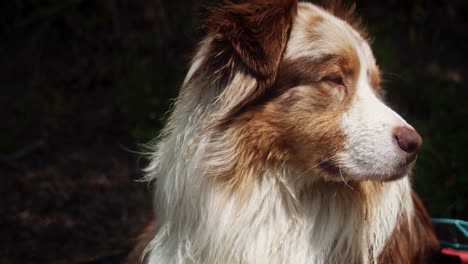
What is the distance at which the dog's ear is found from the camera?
288 cm

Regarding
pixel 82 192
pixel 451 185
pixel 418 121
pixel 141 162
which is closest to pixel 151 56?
pixel 141 162

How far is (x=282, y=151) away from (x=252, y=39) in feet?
1.88

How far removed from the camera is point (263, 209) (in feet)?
9.75

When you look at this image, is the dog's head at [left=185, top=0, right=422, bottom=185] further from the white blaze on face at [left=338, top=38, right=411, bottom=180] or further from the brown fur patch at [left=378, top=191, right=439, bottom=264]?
the brown fur patch at [left=378, top=191, right=439, bottom=264]

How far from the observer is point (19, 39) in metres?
8.30

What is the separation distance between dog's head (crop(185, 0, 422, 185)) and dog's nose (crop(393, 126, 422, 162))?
17mm

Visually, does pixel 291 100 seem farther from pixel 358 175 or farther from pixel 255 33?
pixel 358 175

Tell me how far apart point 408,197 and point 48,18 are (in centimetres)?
643

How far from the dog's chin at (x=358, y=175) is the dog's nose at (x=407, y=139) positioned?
0.28 ft

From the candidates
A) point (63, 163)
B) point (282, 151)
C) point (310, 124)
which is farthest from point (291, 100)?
point (63, 163)

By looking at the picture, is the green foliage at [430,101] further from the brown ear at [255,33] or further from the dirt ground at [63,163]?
the dirt ground at [63,163]

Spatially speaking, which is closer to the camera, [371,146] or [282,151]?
[371,146]

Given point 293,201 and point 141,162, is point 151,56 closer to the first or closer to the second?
point 141,162

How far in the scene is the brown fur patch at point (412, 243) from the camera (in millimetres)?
3119
